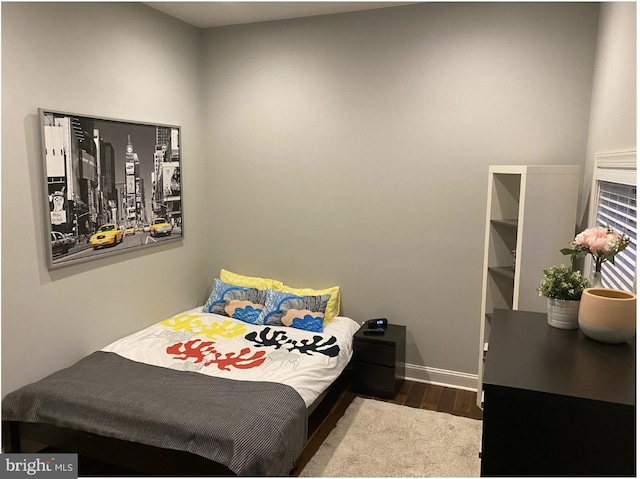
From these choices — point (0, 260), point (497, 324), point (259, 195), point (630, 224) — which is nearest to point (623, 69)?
point (630, 224)

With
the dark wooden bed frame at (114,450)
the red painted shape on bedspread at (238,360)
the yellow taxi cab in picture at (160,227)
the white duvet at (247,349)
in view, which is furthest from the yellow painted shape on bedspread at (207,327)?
the dark wooden bed frame at (114,450)

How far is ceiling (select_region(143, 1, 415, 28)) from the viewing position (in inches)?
133

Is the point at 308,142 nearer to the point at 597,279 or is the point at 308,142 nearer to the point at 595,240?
the point at 597,279

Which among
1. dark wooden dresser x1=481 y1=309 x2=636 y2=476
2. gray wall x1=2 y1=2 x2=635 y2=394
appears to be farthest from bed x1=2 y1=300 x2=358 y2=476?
dark wooden dresser x1=481 y1=309 x2=636 y2=476

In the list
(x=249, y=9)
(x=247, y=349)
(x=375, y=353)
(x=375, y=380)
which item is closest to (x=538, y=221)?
(x=375, y=353)

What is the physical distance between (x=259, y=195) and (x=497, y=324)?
2456mm

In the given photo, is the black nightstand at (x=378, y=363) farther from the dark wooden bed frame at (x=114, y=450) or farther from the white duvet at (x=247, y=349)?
the dark wooden bed frame at (x=114, y=450)

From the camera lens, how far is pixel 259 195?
398 cm

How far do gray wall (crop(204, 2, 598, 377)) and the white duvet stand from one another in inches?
22.3

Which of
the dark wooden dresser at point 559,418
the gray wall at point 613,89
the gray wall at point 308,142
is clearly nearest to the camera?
the dark wooden dresser at point 559,418

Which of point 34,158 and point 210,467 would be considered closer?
point 210,467

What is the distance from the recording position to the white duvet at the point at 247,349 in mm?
2854

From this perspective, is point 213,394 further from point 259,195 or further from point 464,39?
point 464,39

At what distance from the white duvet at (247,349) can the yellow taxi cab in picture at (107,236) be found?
0.64 m
